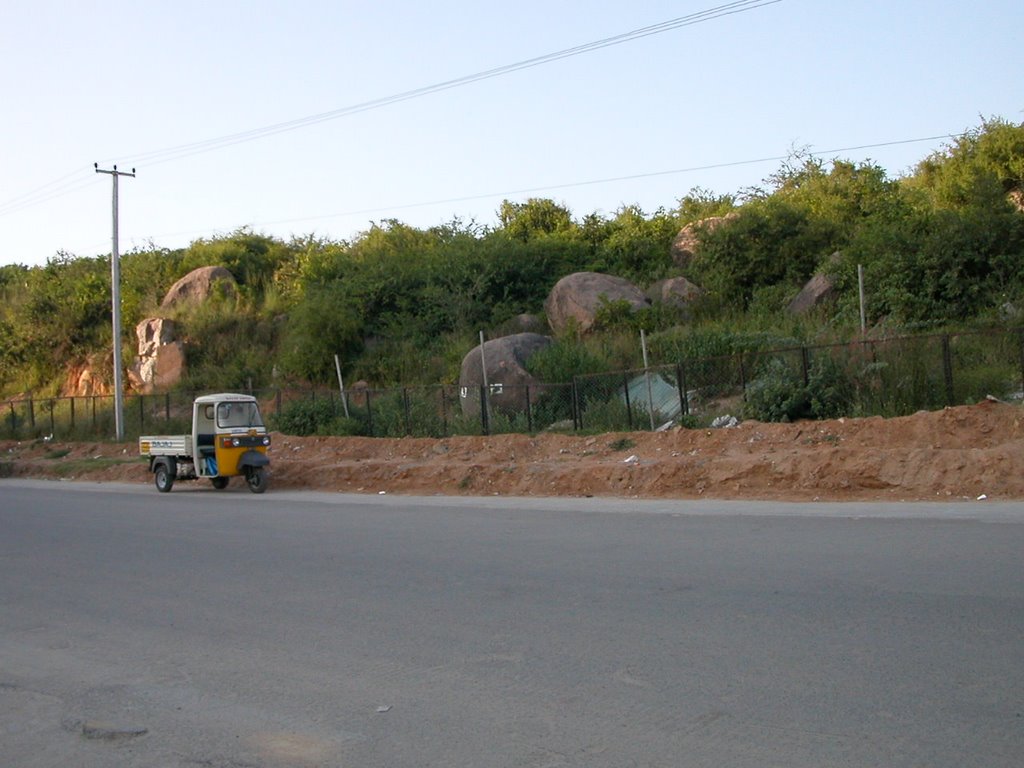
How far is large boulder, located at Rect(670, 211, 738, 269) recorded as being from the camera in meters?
36.9

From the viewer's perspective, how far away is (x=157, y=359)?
46.2 metres

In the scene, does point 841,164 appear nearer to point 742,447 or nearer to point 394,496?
point 742,447

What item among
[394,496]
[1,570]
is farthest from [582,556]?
[394,496]

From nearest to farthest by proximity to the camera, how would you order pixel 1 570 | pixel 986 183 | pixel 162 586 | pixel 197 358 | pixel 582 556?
pixel 162 586 → pixel 582 556 → pixel 1 570 → pixel 986 183 → pixel 197 358

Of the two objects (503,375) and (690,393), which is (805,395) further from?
(503,375)

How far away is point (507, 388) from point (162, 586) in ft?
61.0

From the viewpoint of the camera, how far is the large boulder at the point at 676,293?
35.0m

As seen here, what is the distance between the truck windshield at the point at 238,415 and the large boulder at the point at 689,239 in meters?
18.8

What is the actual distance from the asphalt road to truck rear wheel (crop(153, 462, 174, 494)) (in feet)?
34.9

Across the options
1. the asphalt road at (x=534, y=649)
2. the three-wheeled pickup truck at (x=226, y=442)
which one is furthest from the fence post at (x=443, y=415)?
the asphalt road at (x=534, y=649)

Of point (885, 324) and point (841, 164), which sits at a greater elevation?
point (841, 164)

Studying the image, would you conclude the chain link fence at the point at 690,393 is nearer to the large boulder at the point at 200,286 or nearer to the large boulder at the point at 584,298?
the large boulder at the point at 584,298

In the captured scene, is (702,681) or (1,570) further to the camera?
(1,570)

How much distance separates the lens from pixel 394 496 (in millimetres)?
22375
